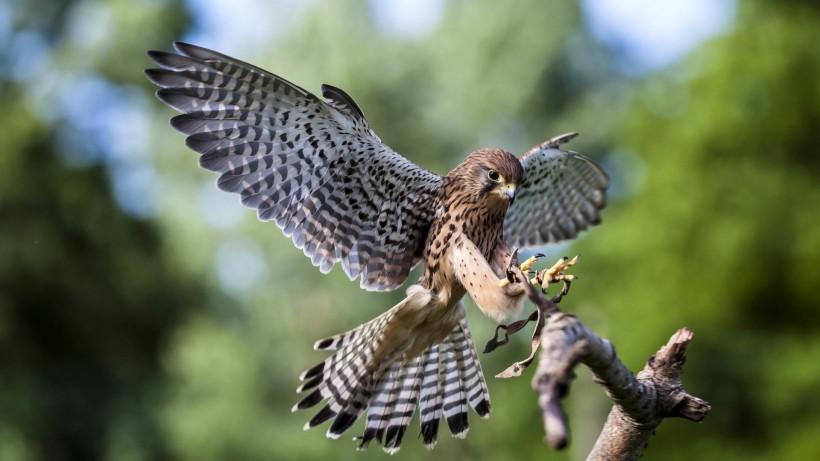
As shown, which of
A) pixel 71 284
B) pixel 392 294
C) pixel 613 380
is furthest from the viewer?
pixel 71 284

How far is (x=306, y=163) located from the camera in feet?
14.8

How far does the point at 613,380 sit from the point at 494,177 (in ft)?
5.23

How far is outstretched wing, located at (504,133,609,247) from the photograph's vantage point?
568 centimetres

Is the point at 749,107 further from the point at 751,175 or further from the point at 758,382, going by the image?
the point at 758,382

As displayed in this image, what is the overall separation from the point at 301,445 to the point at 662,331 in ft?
19.7

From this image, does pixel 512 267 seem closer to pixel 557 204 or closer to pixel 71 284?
pixel 557 204

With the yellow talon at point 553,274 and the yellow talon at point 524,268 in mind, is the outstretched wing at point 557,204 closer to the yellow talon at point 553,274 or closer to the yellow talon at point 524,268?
the yellow talon at point 524,268

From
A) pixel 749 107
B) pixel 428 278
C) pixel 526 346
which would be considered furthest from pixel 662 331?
pixel 428 278

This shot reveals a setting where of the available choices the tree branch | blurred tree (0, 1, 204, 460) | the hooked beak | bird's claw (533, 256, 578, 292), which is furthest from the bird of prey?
blurred tree (0, 1, 204, 460)

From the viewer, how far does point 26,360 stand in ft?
73.2

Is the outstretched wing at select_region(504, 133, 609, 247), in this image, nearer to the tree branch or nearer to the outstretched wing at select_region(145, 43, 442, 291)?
the outstretched wing at select_region(145, 43, 442, 291)

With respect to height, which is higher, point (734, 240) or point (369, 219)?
point (734, 240)

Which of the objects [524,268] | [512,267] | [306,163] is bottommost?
[512,267]

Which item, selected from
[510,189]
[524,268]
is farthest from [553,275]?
[510,189]
